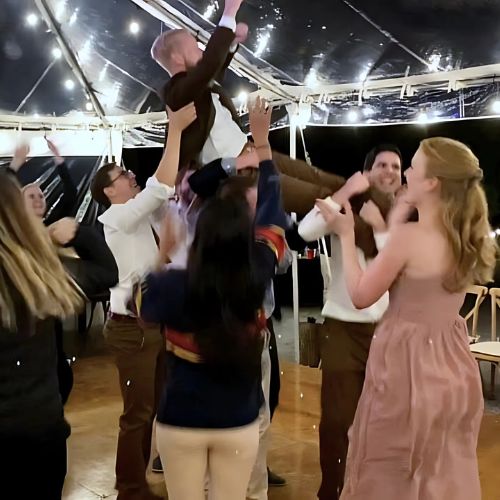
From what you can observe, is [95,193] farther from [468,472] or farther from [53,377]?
[468,472]

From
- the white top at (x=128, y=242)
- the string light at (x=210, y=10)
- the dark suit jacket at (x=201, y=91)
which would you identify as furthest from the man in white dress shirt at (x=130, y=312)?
the string light at (x=210, y=10)

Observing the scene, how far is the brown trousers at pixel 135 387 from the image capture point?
2150 millimetres

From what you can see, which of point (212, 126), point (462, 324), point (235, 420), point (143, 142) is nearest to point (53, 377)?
point (235, 420)

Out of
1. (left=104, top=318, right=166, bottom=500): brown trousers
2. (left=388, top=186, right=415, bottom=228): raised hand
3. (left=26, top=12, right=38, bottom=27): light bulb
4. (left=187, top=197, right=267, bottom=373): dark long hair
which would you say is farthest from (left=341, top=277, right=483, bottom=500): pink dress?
(left=26, top=12, right=38, bottom=27): light bulb

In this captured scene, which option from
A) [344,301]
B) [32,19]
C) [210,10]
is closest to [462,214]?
[344,301]

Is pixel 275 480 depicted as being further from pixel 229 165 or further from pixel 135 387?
pixel 229 165

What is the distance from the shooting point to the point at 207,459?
1.51 metres

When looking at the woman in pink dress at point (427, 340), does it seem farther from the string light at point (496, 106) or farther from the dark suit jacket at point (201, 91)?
the string light at point (496, 106)

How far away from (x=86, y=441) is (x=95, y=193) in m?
1.38

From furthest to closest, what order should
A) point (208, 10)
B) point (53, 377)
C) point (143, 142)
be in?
point (143, 142) < point (208, 10) < point (53, 377)

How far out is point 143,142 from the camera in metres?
4.61

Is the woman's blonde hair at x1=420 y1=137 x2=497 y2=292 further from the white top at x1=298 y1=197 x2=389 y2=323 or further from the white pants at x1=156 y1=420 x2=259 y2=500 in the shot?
the white pants at x1=156 y1=420 x2=259 y2=500

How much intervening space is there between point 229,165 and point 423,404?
0.75 m

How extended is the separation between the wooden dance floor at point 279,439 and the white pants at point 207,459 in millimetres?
1014
